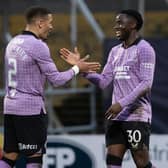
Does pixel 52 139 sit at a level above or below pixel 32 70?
below

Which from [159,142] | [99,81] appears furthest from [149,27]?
[99,81]

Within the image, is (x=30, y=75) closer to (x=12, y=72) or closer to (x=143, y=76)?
(x=12, y=72)

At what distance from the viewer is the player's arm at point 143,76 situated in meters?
7.14

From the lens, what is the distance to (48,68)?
23.2ft

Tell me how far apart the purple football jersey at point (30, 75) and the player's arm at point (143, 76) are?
527 millimetres

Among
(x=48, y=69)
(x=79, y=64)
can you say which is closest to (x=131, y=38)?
(x=79, y=64)

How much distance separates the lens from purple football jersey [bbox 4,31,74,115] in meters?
7.09

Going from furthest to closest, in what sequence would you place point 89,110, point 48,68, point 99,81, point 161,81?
1. point 89,110
2. point 161,81
3. point 99,81
4. point 48,68

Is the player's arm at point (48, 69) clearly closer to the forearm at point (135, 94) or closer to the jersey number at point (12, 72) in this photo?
the jersey number at point (12, 72)

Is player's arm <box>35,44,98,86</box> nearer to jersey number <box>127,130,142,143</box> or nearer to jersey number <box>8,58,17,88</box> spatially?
jersey number <box>8,58,17,88</box>

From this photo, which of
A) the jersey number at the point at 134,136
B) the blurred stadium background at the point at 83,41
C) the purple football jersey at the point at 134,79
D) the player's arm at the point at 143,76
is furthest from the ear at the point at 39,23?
the blurred stadium background at the point at 83,41

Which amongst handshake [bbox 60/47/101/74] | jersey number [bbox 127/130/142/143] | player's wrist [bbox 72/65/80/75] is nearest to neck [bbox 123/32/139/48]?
handshake [bbox 60/47/101/74]

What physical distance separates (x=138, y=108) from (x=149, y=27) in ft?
17.4

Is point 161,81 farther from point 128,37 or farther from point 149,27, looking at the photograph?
point 128,37
